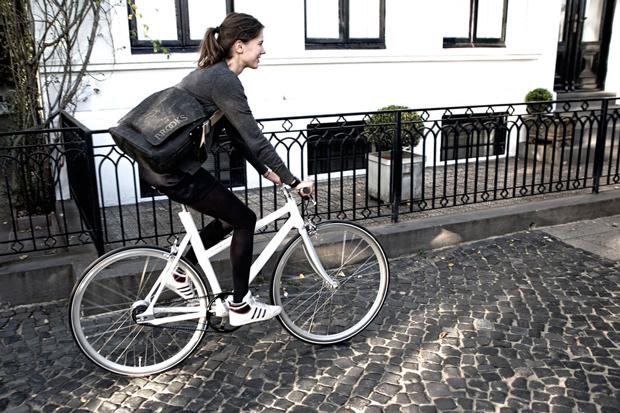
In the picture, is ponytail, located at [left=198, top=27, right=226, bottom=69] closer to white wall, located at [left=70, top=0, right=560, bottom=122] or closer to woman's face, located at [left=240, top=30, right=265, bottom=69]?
woman's face, located at [left=240, top=30, right=265, bottom=69]

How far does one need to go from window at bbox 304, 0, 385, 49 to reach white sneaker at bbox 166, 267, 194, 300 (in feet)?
18.0

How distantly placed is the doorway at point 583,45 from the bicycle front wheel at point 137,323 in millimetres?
9485

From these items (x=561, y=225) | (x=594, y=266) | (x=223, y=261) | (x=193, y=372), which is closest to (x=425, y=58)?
(x=561, y=225)

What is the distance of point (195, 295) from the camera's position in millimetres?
3785

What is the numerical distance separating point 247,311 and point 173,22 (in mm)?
4967

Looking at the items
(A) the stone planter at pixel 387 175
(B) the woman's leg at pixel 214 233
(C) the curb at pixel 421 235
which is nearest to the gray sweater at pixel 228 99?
(B) the woman's leg at pixel 214 233

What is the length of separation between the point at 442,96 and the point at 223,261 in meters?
5.73

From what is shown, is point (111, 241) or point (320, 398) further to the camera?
point (111, 241)

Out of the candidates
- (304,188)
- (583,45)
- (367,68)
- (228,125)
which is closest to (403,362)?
(304,188)

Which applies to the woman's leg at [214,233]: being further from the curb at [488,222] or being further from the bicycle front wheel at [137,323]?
the curb at [488,222]

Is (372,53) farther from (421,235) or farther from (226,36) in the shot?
(226,36)

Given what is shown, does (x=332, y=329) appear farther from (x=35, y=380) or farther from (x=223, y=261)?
(x=35, y=380)

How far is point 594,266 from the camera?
219 inches

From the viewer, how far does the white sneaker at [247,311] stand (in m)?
3.75
